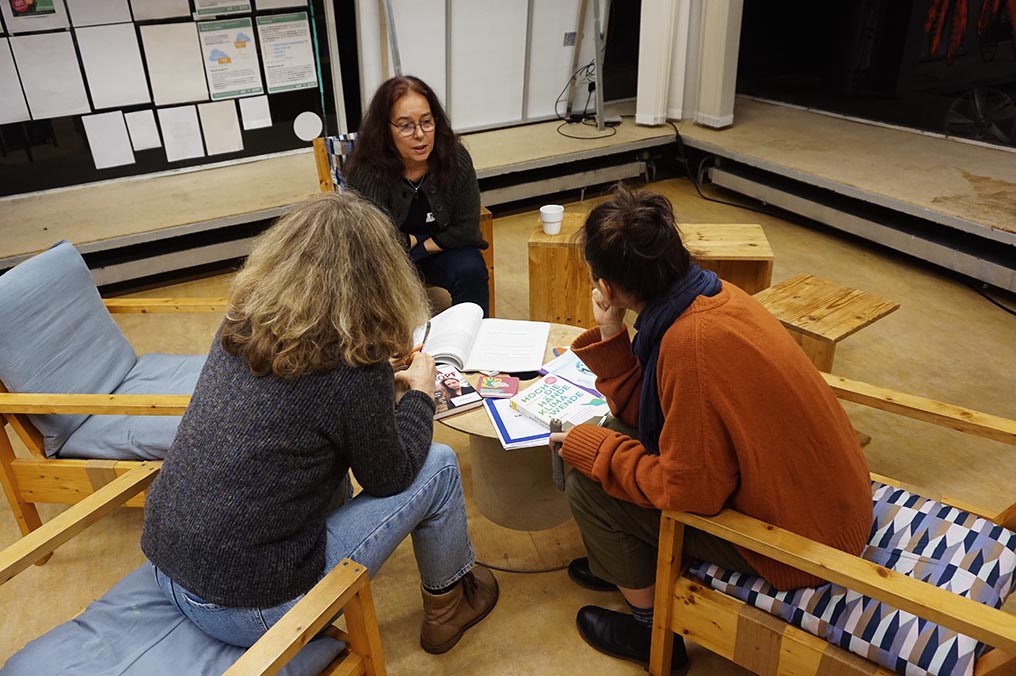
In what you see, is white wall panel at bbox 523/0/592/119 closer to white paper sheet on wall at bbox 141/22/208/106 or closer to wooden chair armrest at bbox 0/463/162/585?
white paper sheet on wall at bbox 141/22/208/106

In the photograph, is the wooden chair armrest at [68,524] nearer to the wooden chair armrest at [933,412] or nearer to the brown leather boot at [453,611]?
the brown leather boot at [453,611]

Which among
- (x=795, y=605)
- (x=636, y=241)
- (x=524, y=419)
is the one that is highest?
(x=636, y=241)

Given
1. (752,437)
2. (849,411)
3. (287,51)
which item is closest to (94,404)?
(752,437)

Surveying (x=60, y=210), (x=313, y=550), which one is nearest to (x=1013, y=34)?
(x=313, y=550)

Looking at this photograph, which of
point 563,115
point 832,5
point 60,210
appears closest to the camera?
point 60,210

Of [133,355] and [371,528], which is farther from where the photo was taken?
[133,355]

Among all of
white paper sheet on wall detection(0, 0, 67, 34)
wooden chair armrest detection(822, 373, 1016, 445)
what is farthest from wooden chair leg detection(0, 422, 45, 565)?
white paper sheet on wall detection(0, 0, 67, 34)

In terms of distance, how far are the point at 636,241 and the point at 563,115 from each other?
419 centimetres

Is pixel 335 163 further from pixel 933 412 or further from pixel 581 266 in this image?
pixel 933 412

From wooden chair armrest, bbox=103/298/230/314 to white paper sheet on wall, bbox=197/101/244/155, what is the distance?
2.16m

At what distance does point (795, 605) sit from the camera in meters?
1.48

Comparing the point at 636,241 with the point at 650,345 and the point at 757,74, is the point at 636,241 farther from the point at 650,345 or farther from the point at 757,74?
the point at 757,74

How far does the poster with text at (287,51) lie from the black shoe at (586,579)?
3455mm

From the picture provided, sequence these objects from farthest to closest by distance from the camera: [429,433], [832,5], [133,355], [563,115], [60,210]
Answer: [563,115], [832,5], [60,210], [133,355], [429,433]
